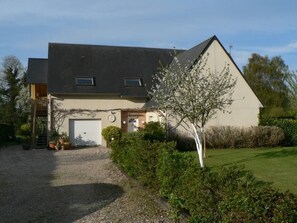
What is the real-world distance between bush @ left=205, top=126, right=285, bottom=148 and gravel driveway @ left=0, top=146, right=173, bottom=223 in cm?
1148

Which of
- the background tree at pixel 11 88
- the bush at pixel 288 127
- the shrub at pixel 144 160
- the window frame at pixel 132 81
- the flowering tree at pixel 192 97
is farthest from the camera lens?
the background tree at pixel 11 88

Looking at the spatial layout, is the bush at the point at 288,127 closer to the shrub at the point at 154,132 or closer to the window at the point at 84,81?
the shrub at the point at 154,132

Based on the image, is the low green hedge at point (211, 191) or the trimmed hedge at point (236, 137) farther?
the trimmed hedge at point (236, 137)

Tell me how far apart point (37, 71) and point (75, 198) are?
963 inches

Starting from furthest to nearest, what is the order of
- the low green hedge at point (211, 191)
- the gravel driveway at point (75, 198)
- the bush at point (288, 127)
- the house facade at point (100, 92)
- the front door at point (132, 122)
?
the front door at point (132, 122) < the bush at point (288, 127) < the house facade at point (100, 92) < the gravel driveway at point (75, 198) < the low green hedge at point (211, 191)

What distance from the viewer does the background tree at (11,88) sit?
42.9m

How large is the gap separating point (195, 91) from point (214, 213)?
8104mm

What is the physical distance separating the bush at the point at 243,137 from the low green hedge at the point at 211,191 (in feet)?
48.9

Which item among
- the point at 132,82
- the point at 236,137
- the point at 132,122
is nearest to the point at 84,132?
the point at 132,122

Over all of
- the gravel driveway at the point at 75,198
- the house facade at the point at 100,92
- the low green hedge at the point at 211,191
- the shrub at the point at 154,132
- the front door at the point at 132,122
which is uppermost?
the house facade at the point at 100,92

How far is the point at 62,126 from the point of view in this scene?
28.6 metres

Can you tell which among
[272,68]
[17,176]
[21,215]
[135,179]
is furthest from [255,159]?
[272,68]

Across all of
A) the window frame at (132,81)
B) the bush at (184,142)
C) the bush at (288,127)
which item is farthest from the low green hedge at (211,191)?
the bush at (288,127)

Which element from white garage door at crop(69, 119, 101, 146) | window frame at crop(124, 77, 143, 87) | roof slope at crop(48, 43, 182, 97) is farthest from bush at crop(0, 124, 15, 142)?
window frame at crop(124, 77, 143, 87)
